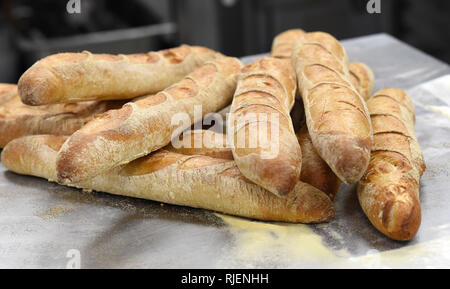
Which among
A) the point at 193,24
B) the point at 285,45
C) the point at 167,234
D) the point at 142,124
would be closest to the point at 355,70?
the point at 285,45

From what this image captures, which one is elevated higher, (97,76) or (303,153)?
(97,76)

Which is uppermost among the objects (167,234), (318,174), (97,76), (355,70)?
(97,76)

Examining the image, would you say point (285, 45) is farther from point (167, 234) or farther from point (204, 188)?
point (167, 234)

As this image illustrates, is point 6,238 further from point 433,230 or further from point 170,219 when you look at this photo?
point 433,230

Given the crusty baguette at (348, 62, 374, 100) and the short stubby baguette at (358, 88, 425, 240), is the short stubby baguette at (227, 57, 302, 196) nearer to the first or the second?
the short stubby baguette at (358, 88, 425, 240)

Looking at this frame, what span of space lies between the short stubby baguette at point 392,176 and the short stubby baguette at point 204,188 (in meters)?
0.14

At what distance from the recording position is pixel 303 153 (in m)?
1.80

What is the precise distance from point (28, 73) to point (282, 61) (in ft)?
2.79

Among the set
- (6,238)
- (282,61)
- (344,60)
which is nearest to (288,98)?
(282,61)

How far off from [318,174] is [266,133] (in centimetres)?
23

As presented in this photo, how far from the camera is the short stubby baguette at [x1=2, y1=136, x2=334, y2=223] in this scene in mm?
1655
